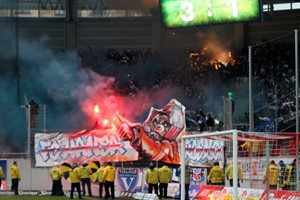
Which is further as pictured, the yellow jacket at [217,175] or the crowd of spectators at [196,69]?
the crowd of spectators at [196,69]

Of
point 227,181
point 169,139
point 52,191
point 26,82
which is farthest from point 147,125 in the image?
point 26,82

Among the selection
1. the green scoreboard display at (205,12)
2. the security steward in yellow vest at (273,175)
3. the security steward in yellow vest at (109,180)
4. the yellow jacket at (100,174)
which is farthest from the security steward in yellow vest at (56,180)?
the green scoreboard display at (205,12)

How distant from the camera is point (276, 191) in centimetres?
2291

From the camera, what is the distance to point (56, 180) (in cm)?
3425

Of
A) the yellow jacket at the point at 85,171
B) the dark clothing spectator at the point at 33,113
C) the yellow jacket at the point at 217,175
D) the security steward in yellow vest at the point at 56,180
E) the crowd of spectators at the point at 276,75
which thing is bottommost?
the security steward in yellow vest at the point at 56,180

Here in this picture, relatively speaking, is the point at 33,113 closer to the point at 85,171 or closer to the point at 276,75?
the point at 85,171

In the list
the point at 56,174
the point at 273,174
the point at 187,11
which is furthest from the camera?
the point at 187,11

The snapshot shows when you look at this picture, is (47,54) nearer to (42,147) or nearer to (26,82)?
(26,82)

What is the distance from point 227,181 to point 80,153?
1014 cm

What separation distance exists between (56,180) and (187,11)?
1321 cm

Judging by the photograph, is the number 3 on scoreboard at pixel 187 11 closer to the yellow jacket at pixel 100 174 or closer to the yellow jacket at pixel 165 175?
the yellow jacket at pixel 100 174

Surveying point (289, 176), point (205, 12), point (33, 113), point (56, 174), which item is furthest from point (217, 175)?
point (205, 12)

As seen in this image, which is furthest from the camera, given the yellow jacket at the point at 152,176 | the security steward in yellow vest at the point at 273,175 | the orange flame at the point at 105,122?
the orange flame at the point at 105,122

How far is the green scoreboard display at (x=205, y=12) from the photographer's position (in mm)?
40812
